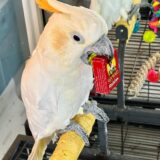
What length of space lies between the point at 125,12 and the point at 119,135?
0.62 metres

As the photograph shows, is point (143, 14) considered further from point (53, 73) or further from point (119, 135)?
point (53, 73)

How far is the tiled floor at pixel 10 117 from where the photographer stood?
57.9 inches

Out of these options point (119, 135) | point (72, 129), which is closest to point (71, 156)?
point (72, 129)

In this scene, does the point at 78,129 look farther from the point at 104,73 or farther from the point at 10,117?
the point at 10,117

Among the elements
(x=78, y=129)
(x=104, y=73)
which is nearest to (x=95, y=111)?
(x=78, y=129)

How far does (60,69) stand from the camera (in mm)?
696

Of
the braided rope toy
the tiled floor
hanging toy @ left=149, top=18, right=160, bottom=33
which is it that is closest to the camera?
hanging toy @ left=149, top=18, right=160, bottom=33

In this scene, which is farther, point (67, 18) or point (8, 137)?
point (8, 137)

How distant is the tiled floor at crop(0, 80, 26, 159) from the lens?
147 centimetres

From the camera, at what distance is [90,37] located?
0.64m

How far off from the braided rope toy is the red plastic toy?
1.75 feet

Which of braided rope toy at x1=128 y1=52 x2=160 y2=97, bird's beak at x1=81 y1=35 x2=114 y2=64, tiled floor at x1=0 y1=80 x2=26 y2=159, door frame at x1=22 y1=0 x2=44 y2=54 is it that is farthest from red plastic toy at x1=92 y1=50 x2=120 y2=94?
door frame at x1=22 y1=0 x2=44 y2=54

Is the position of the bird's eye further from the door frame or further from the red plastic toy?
the door frame

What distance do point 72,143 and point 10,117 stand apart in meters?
0.85
